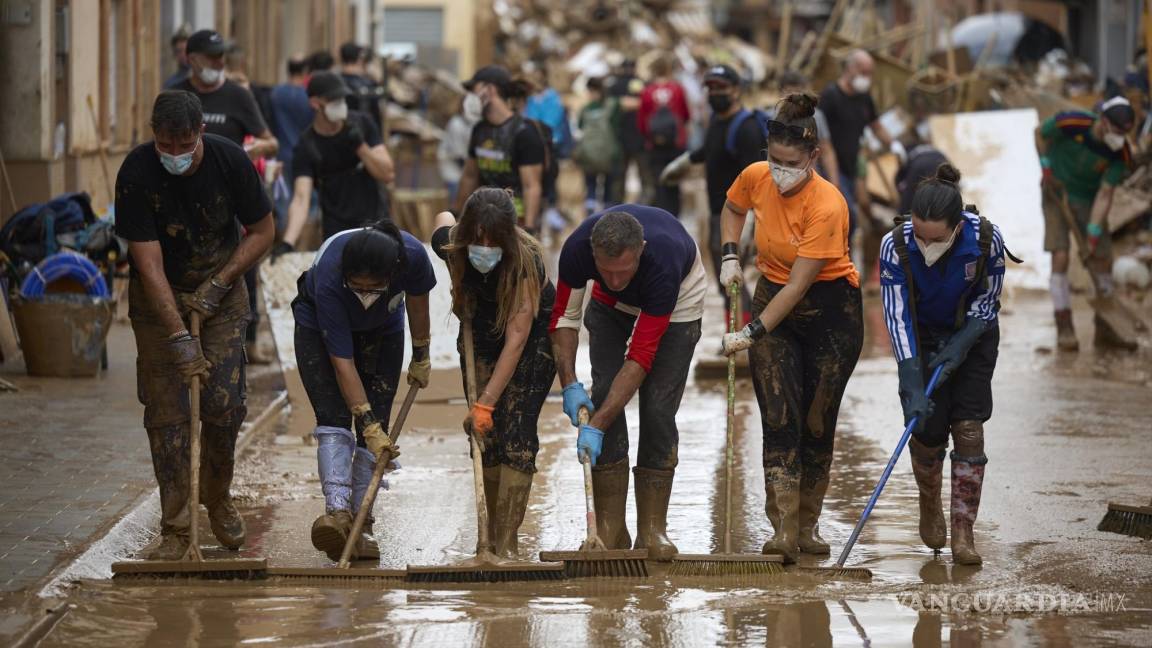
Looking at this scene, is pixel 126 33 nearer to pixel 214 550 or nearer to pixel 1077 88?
pixel 214 550

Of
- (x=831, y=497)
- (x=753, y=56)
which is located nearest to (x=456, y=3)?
(x=753, y=56)

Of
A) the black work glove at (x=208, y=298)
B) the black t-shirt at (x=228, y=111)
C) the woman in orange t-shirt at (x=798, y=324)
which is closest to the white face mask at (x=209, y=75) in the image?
the black t-shirt at (x=228, y=111)

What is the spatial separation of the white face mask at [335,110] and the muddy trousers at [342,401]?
3.72 metres

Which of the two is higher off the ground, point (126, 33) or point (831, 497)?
point (126, 33)

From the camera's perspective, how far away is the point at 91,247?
11.4 meters

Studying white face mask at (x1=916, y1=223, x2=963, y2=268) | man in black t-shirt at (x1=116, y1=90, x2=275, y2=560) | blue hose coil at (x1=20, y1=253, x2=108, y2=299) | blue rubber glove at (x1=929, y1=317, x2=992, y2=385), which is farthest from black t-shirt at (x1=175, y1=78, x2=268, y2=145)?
blue rubber glove at (x1=929, y1=317, x2=992, y2=385)

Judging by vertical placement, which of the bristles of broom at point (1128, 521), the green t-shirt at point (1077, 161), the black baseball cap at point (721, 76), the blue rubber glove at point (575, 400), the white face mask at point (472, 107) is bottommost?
the bristles of broom at point (1128, 521)

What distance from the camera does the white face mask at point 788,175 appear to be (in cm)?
684

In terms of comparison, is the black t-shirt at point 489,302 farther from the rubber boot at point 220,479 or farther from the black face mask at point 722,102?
the black face mask at point 722,102

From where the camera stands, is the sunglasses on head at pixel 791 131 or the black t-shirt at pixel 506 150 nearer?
the sunglasses on head at pixel 791 131

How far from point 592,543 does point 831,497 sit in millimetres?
2052

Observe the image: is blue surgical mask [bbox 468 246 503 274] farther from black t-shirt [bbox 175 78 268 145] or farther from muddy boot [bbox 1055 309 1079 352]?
muddy boot [bbox 1055 309 1079 352]

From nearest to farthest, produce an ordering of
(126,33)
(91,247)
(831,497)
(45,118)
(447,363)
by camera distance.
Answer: (831,497)
(447,363)
(91,247)
(45,118)
(126,33)

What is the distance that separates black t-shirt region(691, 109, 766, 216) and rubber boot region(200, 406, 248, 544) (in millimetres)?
4946
